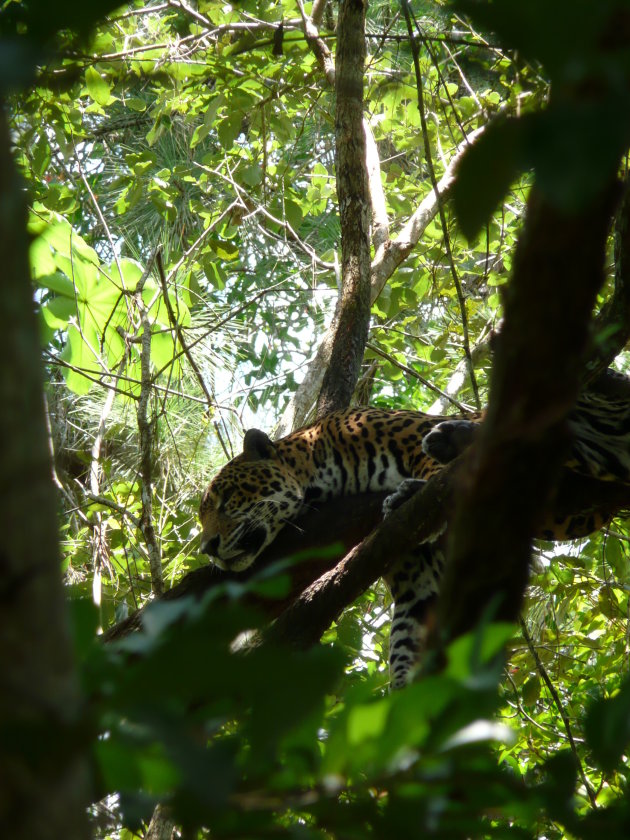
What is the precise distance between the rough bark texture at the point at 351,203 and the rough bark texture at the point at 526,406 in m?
3.82

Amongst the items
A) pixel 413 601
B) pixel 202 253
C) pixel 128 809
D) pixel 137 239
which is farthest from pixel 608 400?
pixel 137 239

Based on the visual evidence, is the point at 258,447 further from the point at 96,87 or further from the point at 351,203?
the point at 96,87

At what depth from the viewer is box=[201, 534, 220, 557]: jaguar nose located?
4672 mm

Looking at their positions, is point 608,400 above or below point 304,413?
below

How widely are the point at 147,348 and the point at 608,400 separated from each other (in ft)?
7.19

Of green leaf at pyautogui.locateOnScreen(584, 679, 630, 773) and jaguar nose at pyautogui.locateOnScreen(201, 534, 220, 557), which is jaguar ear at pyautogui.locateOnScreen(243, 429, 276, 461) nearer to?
jaguar nose at pyautogui.locateOnScreen(201, 534, 220, 557)

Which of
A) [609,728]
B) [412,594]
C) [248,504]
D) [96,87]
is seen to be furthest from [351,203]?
[609,728]

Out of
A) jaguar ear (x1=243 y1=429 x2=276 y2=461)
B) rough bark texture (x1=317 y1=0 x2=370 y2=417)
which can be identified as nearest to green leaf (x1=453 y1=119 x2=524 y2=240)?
rough bark texture (x1=317 y1=0 x2=370 y2=417)

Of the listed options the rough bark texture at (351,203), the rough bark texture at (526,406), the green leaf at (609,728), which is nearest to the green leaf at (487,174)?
the rough bark texture at (526,406)

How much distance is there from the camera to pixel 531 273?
99 cm

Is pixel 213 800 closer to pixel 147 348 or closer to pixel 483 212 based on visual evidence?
pixel 483 212

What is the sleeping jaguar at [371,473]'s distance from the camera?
13.7 ft

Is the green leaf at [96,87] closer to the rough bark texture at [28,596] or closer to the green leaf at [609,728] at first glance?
the rough bark texture at [28,596]

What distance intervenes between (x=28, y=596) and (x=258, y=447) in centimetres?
455
